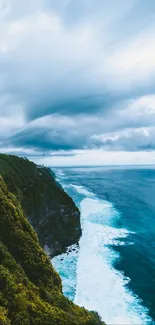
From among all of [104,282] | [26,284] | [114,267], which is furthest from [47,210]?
[26,284]

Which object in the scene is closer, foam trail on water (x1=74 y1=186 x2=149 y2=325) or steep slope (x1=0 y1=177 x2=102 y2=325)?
steep slope (x1=0 y1=177 x2=102 y2=325)

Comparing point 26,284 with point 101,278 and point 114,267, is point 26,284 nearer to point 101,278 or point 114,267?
point 101,278

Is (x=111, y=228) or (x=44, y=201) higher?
(x=44, y=201)

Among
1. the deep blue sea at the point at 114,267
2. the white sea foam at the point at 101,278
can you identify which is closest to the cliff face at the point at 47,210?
the deep blue sea at the point at 114,267

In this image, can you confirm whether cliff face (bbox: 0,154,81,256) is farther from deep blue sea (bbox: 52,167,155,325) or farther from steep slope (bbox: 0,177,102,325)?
steep slope (bbox: 0,177,102,325)

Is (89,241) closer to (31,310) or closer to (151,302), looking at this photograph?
(151,302)

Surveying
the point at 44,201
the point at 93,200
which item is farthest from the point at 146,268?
the point at 93,200

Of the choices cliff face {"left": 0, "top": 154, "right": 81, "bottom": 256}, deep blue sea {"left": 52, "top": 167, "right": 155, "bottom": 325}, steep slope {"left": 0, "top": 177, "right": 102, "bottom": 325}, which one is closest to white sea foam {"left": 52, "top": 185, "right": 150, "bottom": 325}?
deep blue sea {"left": 52, "top": 167, "right": 155, "bottom": 325}
